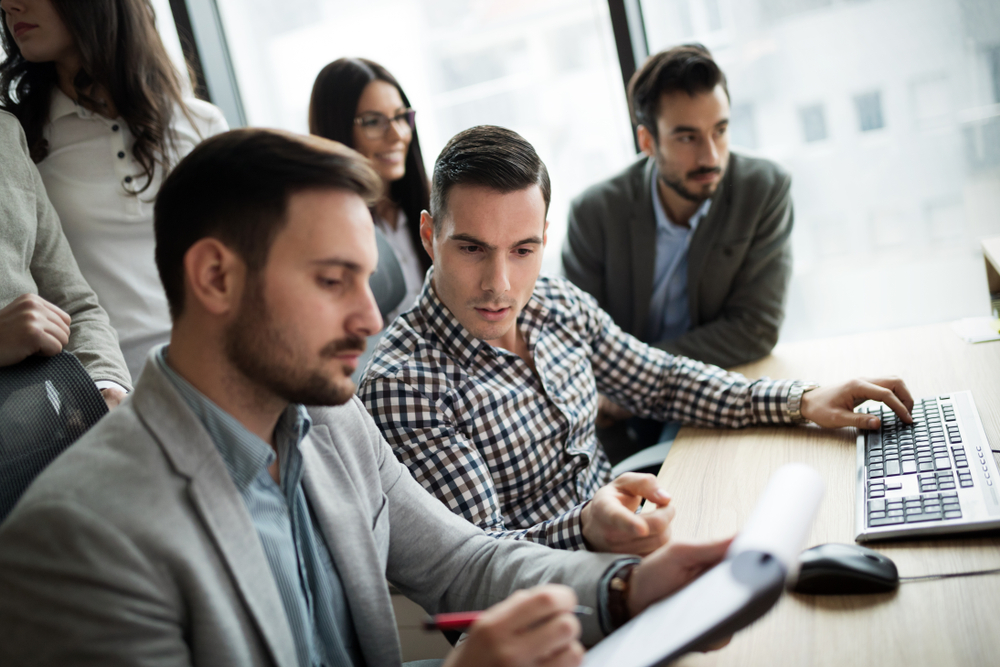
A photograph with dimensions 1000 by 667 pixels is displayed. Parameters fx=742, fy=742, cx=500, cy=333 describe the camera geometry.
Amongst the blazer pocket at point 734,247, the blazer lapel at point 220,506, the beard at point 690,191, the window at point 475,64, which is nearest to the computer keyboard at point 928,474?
the blazer lapel at point 220,506

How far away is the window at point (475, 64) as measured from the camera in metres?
2.76

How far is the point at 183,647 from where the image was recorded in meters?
0.73

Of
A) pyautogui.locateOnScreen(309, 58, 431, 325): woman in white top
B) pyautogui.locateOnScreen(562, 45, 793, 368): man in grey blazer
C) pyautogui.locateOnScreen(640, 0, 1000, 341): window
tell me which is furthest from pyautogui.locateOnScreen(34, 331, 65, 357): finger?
pyautogui.locateOnScreen(640, 0, 1000, 341): window

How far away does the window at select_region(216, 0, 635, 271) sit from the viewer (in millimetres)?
2764

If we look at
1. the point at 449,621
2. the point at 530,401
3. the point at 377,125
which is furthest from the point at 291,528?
the point at 377,125

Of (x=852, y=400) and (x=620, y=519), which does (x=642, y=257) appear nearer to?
(x=852, y=400)

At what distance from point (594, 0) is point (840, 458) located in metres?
2.03

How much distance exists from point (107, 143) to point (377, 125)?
78 cm

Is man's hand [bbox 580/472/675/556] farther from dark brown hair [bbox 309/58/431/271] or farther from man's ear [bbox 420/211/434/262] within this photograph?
dark brown hair [bbox 309/58/431/271]

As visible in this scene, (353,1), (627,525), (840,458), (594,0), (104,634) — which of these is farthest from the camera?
(353,1)

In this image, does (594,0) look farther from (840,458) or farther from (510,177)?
(840,458)

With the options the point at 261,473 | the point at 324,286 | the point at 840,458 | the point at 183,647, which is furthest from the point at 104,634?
the point at 840,458

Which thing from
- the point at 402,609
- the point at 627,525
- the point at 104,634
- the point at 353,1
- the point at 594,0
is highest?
the point at 353,1

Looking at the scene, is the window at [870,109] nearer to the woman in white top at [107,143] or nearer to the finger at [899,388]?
the finger at [899,388]
